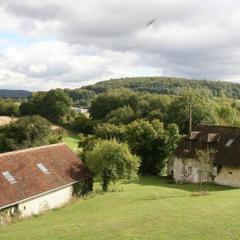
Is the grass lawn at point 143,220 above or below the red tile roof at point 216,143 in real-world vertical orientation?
below

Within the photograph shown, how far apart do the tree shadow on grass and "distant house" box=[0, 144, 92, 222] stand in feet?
27.6

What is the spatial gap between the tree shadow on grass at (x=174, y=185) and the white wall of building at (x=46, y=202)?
10644mm

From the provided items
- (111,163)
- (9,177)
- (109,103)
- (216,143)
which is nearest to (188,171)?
(216,143)

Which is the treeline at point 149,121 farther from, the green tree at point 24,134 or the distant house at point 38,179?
the distant house at point 38,179

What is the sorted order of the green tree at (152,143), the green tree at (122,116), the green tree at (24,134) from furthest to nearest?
the green tree at (122,116) < the green tree at (24,134) < the green tree at (152,143)

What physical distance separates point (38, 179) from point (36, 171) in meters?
1.35

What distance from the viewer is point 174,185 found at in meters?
44.0

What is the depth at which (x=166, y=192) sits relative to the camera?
112ft

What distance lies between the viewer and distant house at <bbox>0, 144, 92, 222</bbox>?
101ft

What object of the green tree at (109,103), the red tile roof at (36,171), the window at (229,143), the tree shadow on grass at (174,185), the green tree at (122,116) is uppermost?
the green tree at (109,103)

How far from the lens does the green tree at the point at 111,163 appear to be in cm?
3853

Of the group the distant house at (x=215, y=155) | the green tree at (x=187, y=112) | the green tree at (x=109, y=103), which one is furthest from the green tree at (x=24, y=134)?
the green tree at (x=109, y=103)

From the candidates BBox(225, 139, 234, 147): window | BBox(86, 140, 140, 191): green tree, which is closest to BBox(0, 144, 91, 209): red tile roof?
BBox(86, 140, 140, 191): green tree

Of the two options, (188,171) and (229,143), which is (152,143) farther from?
(229,143)
